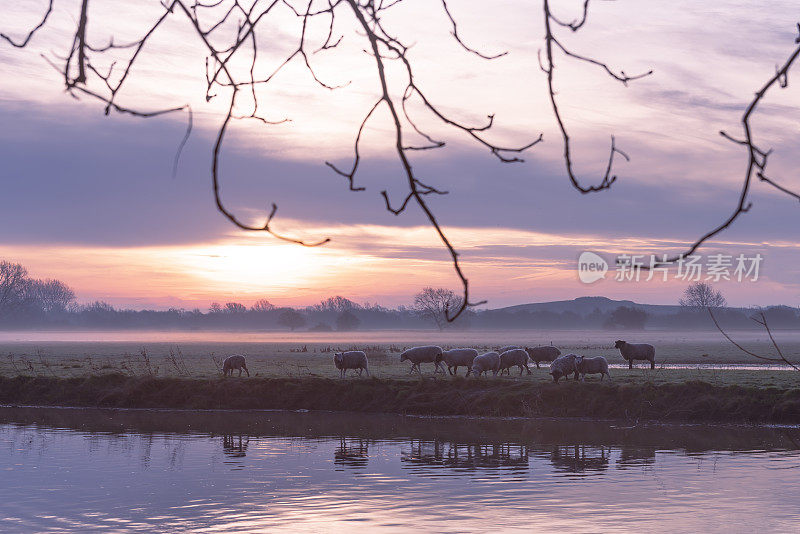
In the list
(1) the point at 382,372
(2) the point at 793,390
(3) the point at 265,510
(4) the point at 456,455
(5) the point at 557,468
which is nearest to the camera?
(3) the point at 265,510

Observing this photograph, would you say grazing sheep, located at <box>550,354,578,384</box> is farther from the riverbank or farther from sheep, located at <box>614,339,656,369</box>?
sheep, located at <box>614,339,656,369</box>

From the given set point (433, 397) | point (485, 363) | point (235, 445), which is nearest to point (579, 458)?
point (235, 445)

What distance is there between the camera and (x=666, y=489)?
22062 millimetres

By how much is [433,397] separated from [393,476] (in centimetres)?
1244

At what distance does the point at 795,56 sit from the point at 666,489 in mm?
21066

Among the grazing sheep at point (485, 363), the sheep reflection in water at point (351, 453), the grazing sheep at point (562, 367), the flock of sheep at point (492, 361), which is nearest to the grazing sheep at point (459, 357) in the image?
the flock of sheep at point (492, 361)

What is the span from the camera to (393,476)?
23844 millimetres

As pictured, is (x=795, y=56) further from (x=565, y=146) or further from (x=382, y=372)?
(x=382, y=372)

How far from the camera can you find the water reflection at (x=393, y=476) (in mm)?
19016

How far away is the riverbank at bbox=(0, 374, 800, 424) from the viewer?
3278 cm

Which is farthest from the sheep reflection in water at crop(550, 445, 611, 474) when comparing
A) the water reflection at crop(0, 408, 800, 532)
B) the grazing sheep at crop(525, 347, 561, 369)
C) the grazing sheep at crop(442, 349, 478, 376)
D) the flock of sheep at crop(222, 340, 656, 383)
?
the grazing sheep at crop(525, 347, 561, 369)

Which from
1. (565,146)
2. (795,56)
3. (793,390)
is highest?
(795,56)

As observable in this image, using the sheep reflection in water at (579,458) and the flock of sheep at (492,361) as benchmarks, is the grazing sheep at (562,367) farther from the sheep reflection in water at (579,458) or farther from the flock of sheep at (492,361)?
the sheep reflection in water at (579,458)

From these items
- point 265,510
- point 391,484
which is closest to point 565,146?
point 265,510
